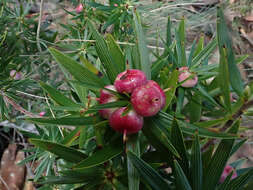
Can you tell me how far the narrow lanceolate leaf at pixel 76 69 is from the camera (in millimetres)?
478

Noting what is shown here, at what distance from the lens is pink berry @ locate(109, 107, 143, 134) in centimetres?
43

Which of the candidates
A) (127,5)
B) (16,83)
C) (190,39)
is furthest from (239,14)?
(16,83)

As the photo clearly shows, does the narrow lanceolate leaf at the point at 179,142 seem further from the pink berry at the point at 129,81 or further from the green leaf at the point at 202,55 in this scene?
the green leaf at the point at 202,55

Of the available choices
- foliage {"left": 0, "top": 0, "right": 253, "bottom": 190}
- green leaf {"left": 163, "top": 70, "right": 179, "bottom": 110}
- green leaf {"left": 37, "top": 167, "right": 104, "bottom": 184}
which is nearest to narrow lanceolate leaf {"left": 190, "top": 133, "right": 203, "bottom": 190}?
foliage {"left": 0, "top": 0, "right": 253, "bottom": 190}

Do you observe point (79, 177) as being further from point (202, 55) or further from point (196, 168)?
point (202, 55)

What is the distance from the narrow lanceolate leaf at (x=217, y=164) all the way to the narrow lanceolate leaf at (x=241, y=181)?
3cm

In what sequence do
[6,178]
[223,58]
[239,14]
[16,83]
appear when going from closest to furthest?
[223,58]
[16,83]
[6,178]
[239,14]

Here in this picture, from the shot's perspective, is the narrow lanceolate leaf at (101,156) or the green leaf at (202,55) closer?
the narrow lanceolate leaf at (101,156)

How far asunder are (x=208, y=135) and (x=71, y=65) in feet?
0.98

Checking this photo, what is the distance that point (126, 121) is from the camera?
1.41 ft

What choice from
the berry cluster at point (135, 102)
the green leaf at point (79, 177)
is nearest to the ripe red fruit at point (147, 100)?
the berry cluster at point (135, 102)

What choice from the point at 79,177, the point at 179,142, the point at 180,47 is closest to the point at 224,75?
the point at 179,142

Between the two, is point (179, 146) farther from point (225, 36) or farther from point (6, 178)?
point (6, 178)

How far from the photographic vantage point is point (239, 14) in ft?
8.15
